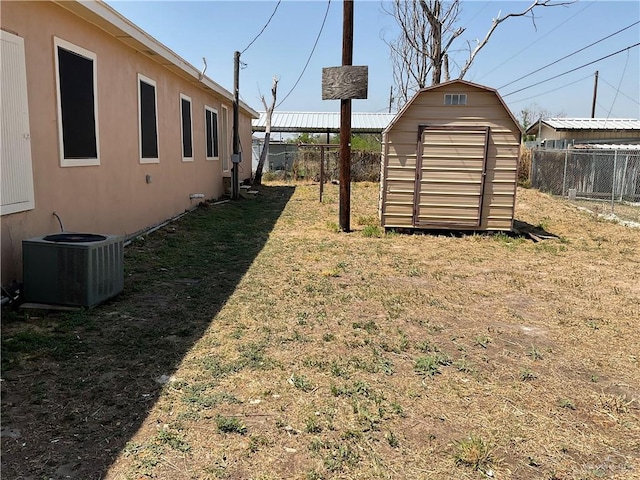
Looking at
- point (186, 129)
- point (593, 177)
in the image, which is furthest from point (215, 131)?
point (593, 177)

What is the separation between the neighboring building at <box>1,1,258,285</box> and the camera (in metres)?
4.27

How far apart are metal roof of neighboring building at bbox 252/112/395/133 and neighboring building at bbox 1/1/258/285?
50.7 feet

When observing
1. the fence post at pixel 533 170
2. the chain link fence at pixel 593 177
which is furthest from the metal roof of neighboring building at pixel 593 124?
the chain link fence at pixel 593 177

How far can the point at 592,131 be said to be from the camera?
63.8ft

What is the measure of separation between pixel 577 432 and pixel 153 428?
2.23 meters

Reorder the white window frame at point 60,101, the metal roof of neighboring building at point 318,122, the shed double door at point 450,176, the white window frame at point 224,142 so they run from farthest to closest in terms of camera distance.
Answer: the metal roof of neighboring building at point 318,122 < the white window frame at point 224,142 < the shed double door at point 450,176 < the white window frame at point 60,101

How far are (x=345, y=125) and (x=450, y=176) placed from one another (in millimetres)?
2015

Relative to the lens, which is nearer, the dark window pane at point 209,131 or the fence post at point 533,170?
the dark window pane at point 209,131

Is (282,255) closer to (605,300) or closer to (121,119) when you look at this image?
(121,119)

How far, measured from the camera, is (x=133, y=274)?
17.9ft

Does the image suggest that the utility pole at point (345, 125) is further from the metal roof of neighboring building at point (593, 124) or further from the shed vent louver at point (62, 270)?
the metal roof of neighboring building at point (593, 124)

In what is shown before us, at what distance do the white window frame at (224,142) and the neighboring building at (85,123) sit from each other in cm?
389

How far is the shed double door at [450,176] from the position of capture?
325 inches

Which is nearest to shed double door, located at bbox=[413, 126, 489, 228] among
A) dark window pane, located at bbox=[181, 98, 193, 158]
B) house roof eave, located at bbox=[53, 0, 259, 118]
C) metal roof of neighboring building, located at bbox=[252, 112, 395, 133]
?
house roof eave, located at bbox=[53, 0, 259, 118]
